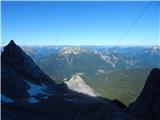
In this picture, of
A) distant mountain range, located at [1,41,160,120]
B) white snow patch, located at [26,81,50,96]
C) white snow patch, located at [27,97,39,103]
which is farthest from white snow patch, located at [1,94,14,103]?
white snow patch, located at [26,81,50,96]

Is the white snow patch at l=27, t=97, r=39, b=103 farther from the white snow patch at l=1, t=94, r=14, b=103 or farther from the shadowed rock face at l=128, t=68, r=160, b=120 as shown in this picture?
the shadowed rock face at l=128, t=68, r=160, b=120

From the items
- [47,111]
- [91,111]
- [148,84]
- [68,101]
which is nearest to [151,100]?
[148,84]

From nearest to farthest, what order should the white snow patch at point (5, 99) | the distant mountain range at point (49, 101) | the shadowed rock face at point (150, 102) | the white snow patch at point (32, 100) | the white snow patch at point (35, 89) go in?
1. the distant mountain range at point (49, 101)
2. the shadowed rock face at point (150, 102)
3. the white snow patch at point (5, 99)
4. the white snow patch at point (32, 100)
5. the white snow patch at point (35, 89)

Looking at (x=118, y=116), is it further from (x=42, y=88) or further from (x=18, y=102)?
(x=42, y=88)

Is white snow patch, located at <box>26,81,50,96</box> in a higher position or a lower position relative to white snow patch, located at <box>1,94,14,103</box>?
higher

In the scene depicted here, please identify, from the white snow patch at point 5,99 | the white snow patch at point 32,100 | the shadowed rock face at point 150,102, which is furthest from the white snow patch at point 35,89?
the shadowed rock face at point 150,102

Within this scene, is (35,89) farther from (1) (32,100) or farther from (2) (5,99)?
(2) (5,99)

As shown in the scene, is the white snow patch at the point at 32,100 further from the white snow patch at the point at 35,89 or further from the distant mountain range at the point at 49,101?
the white snow patch at the point at 35,89
